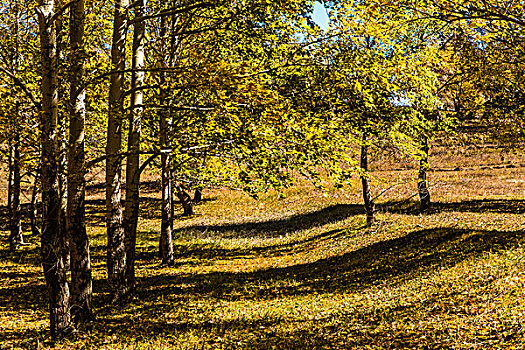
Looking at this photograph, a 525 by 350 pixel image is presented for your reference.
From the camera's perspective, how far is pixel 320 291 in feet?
41.7

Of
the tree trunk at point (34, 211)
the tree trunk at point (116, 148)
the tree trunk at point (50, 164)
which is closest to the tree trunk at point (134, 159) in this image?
the tree trunk at point (116, 148)

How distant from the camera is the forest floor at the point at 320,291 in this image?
8.08m

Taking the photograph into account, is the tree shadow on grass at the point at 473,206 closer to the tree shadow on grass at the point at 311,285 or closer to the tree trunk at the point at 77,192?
the tree shadow on grass at the point at 311,285

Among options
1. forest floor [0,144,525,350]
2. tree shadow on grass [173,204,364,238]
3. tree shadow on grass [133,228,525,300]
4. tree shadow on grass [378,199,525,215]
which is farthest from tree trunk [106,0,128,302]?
tree shadow on grass [378,199,525,215]

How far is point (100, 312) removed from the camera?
10.2 meters

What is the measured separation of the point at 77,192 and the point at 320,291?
7.57 m

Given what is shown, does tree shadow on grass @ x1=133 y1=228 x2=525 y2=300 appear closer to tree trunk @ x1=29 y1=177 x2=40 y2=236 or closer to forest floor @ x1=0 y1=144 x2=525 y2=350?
forest floor @ x1=0 y1=144 x2=525 y2=350

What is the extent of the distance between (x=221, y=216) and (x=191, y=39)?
850 inches

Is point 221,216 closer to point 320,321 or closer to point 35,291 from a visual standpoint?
point 35,291

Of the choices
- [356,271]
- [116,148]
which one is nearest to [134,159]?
[116,148]

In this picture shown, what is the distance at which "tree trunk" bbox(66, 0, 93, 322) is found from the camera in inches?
320

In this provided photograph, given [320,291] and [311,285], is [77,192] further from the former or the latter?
[311,285]

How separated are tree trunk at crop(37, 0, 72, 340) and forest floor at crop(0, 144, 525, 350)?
1.36 metres

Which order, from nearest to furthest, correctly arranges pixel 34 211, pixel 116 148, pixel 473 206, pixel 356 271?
pixel 116 148 → pixel 356 271 → pixel 34 211 → pixel 473 206
